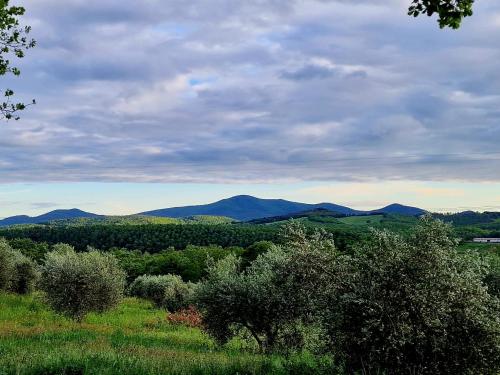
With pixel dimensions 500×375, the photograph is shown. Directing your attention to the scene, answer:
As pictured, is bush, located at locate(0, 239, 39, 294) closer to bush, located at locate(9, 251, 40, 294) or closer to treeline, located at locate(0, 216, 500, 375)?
bush, located at locate(9, 251, 40, 294)

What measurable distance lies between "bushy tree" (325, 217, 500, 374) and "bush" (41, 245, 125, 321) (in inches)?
1020

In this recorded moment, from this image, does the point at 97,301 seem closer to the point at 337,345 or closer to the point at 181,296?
the point at 337,345

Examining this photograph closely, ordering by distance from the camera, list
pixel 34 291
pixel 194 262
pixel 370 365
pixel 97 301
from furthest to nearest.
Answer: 1. pixel 194 262
2. pixel 34 291
3. pixel 97 301
4. pixel 370 365

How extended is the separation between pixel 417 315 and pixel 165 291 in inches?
2253

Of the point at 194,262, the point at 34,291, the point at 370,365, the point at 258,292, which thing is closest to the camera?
the point at 370,365

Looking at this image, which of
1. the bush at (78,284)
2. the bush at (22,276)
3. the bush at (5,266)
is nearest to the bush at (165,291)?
the bush at (22,276)

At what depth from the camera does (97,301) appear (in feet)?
121

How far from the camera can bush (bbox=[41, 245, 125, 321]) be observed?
35344 millimetres

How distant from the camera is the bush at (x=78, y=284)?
3534 cm

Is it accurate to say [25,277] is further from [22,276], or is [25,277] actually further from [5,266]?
[5,266]

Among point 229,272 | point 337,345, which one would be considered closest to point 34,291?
point 229,272

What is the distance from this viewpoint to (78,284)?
3581 cm

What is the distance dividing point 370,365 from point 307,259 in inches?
189

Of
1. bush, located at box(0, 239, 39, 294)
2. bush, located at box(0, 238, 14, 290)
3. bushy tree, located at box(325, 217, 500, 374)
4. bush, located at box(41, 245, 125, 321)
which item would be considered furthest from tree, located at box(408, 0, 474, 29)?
bush, located at box(0, 239, 39, 294)
